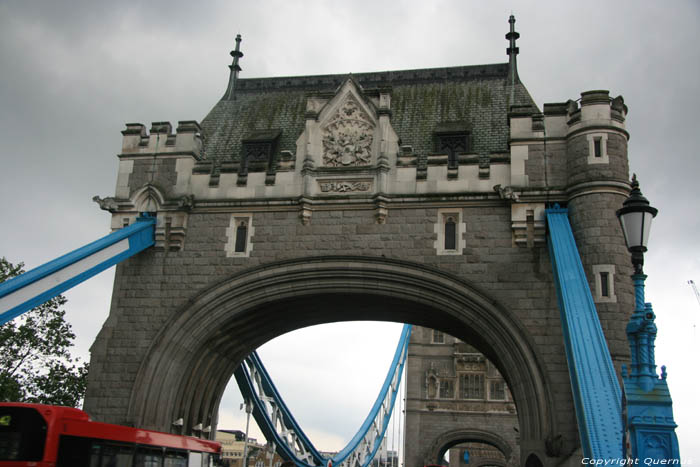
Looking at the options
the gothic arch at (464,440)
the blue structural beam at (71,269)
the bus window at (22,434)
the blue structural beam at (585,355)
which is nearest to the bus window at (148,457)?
the bus window at (22,434)

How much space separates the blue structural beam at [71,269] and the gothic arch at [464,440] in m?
28.2

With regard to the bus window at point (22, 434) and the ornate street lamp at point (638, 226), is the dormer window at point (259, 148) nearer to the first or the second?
the bus window at point (22, 434)

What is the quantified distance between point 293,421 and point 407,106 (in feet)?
51.9

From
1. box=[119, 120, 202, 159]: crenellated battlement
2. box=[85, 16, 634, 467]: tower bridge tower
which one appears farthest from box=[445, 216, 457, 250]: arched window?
box=[119, 120, 202, 159]: crenellated battlement

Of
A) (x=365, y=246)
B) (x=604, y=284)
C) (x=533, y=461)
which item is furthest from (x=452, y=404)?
(x=604, y=284)

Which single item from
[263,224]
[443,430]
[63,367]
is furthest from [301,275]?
[443,430]

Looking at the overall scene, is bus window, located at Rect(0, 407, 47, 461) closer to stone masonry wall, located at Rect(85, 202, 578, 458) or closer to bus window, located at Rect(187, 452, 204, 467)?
bus window, located at Rect(187, 452, 204, 467)

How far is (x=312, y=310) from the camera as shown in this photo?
17859 mm

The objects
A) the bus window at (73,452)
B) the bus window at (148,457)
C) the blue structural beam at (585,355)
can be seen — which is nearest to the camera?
the bus window at (73,452)

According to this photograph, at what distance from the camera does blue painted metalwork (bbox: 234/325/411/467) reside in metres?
26.5

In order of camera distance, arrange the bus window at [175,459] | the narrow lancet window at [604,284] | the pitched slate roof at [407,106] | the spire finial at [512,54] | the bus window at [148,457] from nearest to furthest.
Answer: the bus window at [148,457]
the bus window at [175,459]
the narrow lancet window at [604,284]
the pitched slate roof at [407,106]
the spire finial at [512,54]

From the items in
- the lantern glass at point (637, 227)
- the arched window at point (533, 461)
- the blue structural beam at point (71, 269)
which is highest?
the blue structural beam at point (71, 269)

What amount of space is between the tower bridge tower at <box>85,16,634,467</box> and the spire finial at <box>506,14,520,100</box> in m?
2.08

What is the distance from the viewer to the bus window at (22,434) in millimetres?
9945
